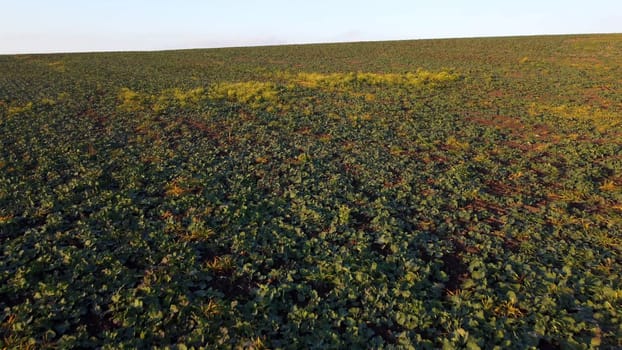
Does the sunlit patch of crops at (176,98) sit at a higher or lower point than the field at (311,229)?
higher

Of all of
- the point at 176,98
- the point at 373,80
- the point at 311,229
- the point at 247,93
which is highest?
the point at 373,80

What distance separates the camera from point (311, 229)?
31.6 ft

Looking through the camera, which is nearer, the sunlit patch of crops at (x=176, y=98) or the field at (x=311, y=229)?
the field at (x=311, y=229)

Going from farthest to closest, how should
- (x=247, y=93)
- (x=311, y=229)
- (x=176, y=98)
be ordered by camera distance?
(x=247, y=93)
(x=176, y=98)
(x=311, y=229)

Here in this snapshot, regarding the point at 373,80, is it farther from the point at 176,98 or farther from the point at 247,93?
the point at 176,98

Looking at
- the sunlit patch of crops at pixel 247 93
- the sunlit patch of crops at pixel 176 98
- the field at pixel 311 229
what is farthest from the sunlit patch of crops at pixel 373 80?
the field at pixel 311 229

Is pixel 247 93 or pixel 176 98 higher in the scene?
pixel 247 93

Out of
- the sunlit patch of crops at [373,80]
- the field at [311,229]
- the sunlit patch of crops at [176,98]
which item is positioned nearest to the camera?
the field at [311,229]

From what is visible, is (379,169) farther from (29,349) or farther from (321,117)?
(29,349)

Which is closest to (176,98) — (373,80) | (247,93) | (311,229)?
(247,93)

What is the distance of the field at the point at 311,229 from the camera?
6414 mm

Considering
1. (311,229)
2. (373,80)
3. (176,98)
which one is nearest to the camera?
(311,229)

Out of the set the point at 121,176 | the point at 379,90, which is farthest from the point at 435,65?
the point at 121,176

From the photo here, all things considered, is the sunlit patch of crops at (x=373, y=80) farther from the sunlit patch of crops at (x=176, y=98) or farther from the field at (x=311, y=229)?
the field at (x=311, y=229)
